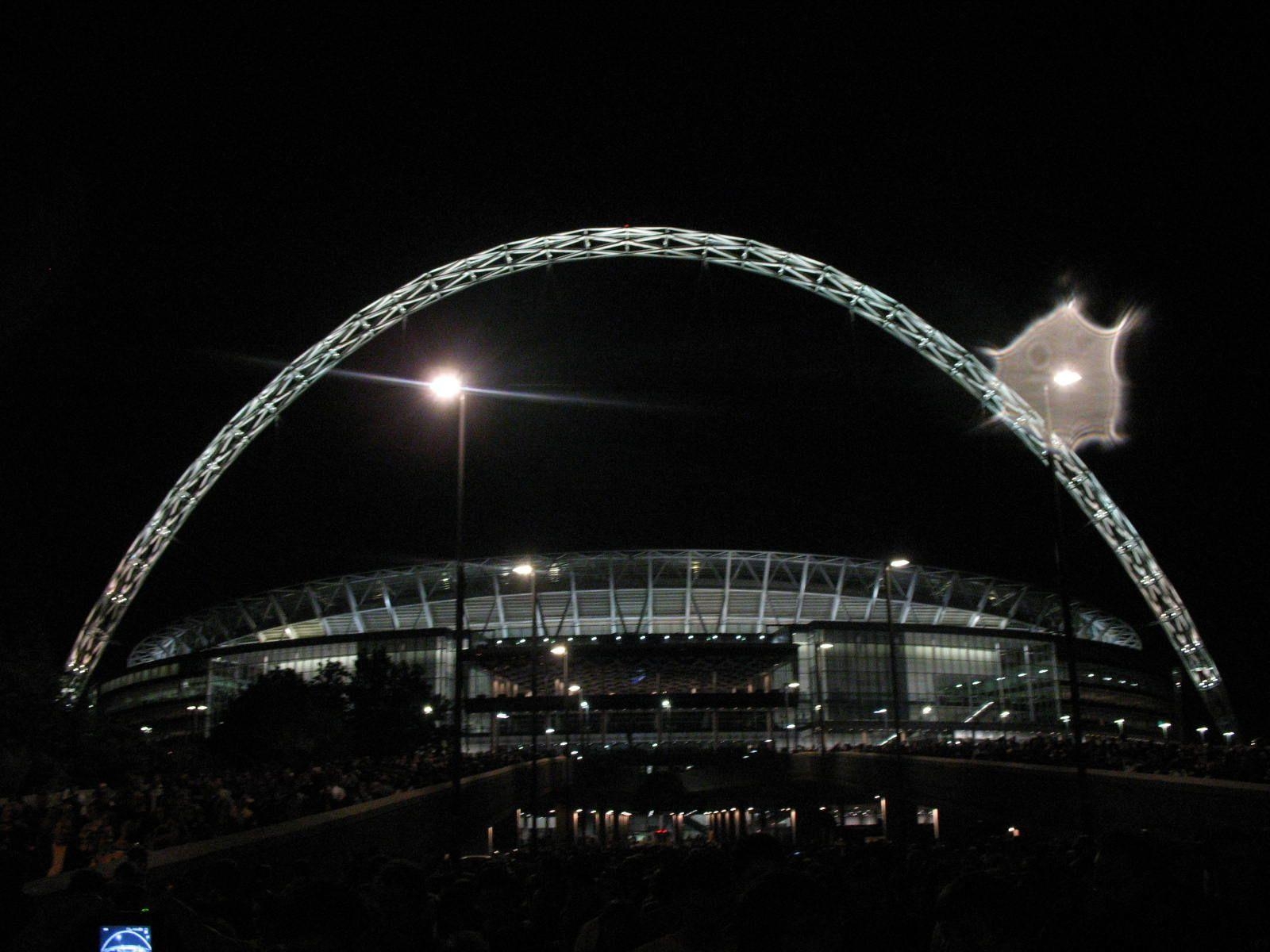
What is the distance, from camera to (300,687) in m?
59.3

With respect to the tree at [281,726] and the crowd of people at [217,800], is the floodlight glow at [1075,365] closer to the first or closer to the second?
the crowd of people at [217,800]

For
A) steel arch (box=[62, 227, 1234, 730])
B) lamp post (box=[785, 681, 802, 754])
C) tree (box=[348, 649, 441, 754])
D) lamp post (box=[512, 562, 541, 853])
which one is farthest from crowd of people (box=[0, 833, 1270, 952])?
lamp post (box=[785, 681, 802, 754])

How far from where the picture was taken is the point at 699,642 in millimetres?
90938

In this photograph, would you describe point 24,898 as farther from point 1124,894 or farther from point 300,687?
point 300,687

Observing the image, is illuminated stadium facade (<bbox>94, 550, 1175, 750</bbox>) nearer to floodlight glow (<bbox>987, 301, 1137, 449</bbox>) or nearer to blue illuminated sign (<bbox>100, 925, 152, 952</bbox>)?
floodlight glow (<bbox>987, 301, 1137, 449</bbox>)

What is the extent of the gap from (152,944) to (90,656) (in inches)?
2772

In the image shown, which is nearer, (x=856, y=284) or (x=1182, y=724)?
(x=856, y=284)

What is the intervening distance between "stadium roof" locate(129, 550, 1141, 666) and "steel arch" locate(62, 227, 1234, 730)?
121 ft

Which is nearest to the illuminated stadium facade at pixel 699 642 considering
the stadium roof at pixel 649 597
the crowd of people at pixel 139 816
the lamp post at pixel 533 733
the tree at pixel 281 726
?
the stadium roof at pixel 649 597

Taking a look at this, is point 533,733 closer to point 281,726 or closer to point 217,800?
point 217,800

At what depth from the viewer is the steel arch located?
5550 centimetres

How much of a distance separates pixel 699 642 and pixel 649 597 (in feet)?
62.6

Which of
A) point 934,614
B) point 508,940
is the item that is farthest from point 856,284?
point 934,614

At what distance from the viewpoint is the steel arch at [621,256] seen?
55.5m
